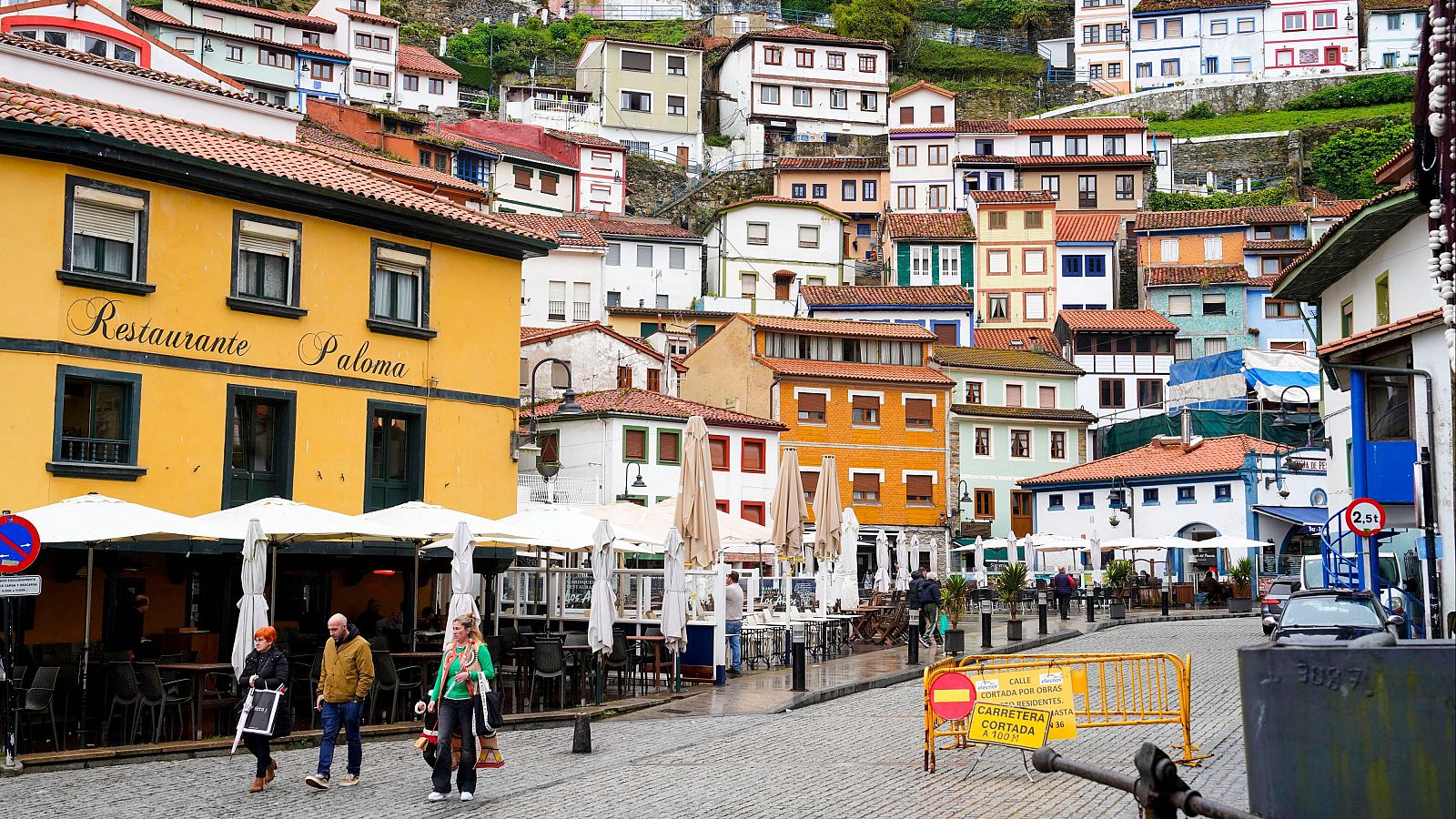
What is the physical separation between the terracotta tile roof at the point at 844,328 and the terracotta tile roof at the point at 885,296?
695cm

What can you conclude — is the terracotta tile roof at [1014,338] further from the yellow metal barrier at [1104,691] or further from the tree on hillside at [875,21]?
the yellow metal barrier at [1104,691]

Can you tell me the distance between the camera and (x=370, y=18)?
9381 centimetres

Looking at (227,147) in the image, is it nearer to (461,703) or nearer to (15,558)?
(15,558)

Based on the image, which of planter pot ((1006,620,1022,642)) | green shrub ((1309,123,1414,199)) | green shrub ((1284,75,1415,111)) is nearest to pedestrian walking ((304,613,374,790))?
planter pot ((1006,620,1022,642))

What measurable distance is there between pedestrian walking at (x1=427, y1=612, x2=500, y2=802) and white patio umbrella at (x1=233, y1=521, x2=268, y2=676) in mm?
4071

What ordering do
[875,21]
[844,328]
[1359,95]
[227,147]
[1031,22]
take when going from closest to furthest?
[227,147], [844,328], [1359,95], [875,21], [1031,22]

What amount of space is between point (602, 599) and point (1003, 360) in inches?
2042

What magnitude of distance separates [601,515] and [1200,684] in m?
11.4

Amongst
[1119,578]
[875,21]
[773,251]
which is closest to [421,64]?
[773,251]

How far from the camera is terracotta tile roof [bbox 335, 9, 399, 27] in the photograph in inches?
3671

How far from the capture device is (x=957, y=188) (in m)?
89.6

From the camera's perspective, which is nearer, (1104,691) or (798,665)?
(1104,691)

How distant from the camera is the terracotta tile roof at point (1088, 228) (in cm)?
8100

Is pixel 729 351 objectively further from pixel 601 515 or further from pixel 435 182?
pixel 601 515
